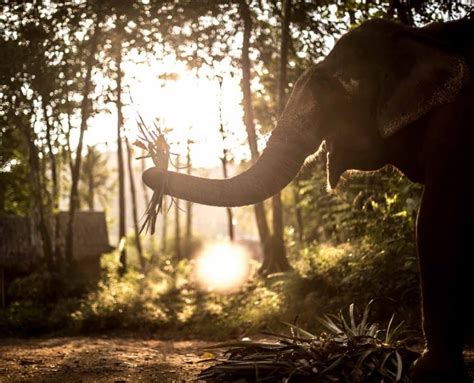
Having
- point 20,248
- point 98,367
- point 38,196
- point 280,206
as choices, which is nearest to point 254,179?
point 98,367

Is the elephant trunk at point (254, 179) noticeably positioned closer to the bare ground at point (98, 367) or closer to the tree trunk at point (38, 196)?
the bare ground at point (98, 367)

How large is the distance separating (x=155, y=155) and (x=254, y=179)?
0.74m

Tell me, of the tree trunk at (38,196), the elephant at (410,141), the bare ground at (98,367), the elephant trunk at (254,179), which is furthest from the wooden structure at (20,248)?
the elephant at (410,141)

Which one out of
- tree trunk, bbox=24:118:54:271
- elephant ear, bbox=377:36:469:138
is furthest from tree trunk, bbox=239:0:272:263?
elephant ear, bbox=377:36:469:138

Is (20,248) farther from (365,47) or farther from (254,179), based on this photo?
(365,47)

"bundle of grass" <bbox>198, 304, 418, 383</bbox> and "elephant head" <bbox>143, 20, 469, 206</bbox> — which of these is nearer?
"elephant head" <bbox>143, 20, 469, 206</bbox>

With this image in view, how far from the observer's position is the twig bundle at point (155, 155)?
11.7ft

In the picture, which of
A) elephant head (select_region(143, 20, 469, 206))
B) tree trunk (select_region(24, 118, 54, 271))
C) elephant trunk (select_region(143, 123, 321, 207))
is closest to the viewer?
elephant head (select_region(143, 20, 469, 206))

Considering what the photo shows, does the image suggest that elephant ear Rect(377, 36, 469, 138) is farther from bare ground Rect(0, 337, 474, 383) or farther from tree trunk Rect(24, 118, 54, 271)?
tree trunk Rect(24, 118, 54, 271)

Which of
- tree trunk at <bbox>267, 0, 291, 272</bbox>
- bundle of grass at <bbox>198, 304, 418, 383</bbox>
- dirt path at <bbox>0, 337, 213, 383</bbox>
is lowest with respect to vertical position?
dirt path at <bbox>0, 337, 213, 383</bbox>

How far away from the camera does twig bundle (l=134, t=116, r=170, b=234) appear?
11.7ft

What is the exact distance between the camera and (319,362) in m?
3.78

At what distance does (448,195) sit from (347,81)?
1160 millimetres

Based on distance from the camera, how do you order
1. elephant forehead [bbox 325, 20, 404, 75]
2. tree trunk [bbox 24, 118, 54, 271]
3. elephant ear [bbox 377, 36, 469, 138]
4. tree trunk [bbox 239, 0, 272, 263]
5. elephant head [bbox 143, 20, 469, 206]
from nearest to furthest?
elephant ear [bbox 377, 36, 469, 138] < elephant head [bbox 143, 20, 469, 206] < elephant forehead [bbox 325, 20, 404, 75] < tree trunk [bbox 239, 0, 272, 263] < tree trunk [bbox 24, 118, 54, 271]
